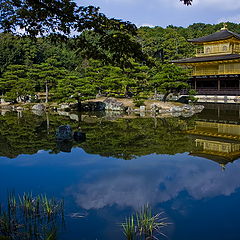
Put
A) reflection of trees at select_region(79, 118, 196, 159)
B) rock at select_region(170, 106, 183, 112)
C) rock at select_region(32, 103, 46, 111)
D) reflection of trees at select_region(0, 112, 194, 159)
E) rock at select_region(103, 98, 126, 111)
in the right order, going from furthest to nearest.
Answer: rock at select_region(32, 103, 46, 111) < rock at select_region(103, 98, 126, 111) < rock at select_region(170, 106, 183, 112) < reflection of trees at select_region(0, 112, 194, 159) < reflection of trees at select_region(79, 118, 196, 159)

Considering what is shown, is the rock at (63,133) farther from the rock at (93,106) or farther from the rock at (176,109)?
the rock at (93,106)

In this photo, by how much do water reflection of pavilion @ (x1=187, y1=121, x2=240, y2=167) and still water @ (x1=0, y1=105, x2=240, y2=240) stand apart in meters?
0.03

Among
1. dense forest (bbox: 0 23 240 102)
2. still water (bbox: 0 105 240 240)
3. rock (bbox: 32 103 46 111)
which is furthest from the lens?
rock (bbox: 32 103 46 111)

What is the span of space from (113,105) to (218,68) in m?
13.0

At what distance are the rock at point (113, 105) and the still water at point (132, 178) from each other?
12822 mm

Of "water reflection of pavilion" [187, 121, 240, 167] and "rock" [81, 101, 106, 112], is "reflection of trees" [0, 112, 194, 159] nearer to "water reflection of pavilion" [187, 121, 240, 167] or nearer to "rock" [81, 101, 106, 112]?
"water reflection of pavilion" [187, 121, 240, 167]

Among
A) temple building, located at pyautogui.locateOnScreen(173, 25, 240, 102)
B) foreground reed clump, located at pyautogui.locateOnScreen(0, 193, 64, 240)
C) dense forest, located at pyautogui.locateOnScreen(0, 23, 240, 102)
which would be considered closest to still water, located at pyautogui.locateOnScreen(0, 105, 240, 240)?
foreground reed clump, located at pyautogui.locateOnScreen(0, 193, 64, 240)

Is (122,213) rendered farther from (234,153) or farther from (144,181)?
(234,153)

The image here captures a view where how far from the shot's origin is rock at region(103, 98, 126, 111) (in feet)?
84.5

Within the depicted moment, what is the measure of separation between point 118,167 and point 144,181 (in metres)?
1.34

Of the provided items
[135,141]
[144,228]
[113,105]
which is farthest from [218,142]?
[113,105]

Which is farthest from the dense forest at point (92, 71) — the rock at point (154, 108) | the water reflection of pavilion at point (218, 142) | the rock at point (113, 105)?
the water reflection of pavilion at point (218, 142)

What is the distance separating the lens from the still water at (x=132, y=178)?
4.69m

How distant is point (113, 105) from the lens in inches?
1036
